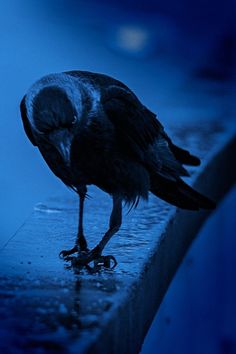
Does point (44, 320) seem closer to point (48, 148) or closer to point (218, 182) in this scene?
point (48, 148)

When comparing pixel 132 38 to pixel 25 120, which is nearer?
pixel 25 120

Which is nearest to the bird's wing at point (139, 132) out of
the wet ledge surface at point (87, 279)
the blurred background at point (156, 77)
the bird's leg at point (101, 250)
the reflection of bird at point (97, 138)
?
the reflection of bird at point (97, 138)

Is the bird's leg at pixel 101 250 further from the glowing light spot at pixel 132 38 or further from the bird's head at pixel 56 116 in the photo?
the glowing light spot at pixel 132 38

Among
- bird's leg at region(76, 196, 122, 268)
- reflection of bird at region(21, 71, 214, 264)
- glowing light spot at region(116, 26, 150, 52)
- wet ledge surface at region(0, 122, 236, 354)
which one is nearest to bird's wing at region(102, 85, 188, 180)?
reflection of bird at region(21, 71, 214, 264)

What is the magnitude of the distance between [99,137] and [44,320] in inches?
30.2

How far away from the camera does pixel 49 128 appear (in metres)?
2.79

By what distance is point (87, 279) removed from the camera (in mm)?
3086

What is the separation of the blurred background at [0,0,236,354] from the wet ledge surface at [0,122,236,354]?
1.11ft

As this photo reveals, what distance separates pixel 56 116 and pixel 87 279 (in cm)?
71

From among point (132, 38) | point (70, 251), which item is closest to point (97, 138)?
point (70, 251)

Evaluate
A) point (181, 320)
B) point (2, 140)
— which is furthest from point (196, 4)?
point (181, 320)

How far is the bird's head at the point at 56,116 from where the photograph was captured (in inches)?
109

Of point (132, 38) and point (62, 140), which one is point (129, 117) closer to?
point (62, 140)

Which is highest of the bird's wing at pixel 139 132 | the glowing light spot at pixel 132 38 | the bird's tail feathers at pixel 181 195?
the glowing light spot at pixel 132 38
